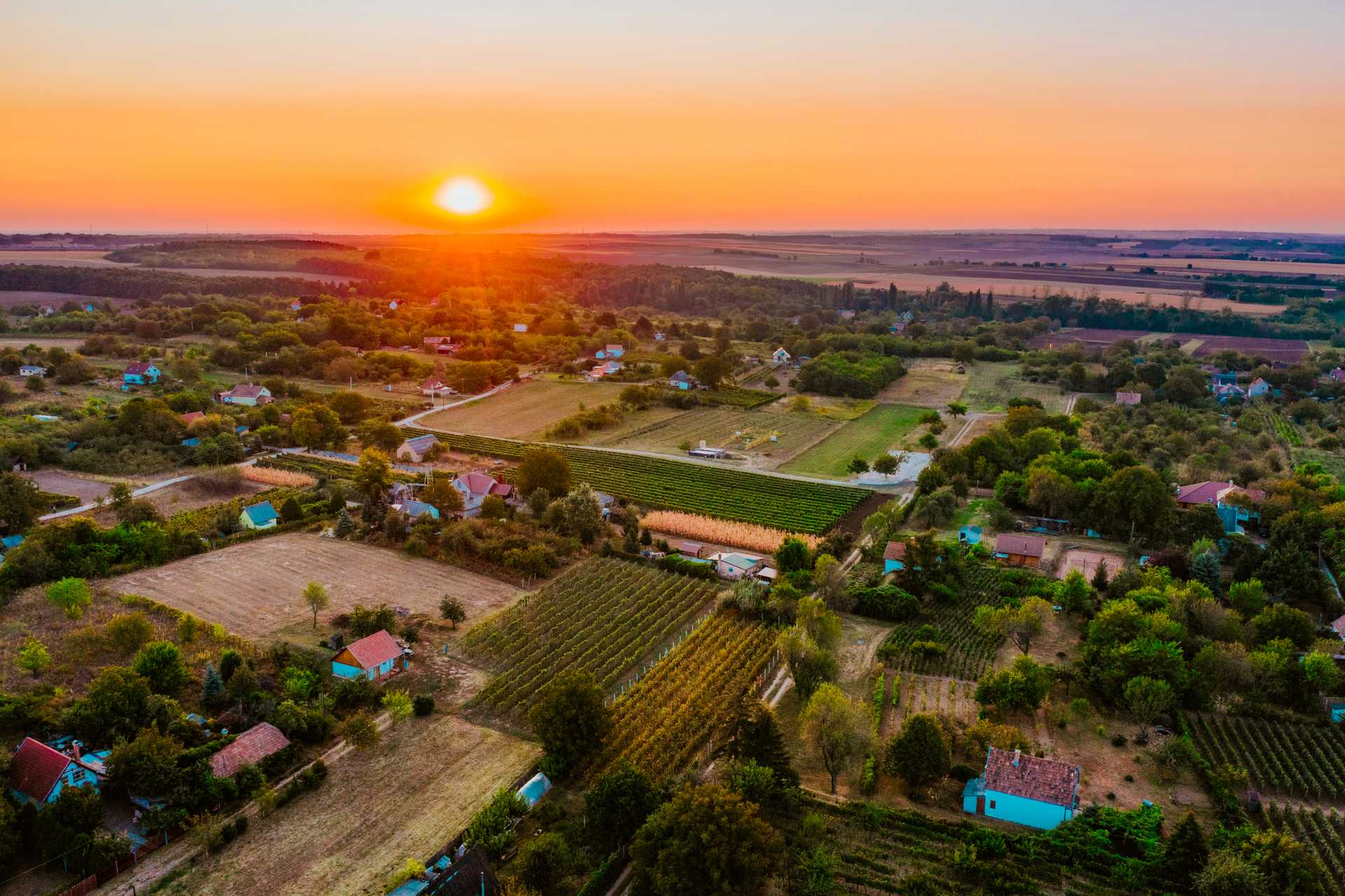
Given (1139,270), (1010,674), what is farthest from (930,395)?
(1139,270)

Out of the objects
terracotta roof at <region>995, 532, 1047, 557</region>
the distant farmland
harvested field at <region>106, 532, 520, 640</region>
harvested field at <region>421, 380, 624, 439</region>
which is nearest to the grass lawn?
the distant farmland

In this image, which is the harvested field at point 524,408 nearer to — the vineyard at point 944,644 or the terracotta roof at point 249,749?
the vineyard at point 944,644

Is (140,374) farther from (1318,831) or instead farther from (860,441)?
(1318,831)

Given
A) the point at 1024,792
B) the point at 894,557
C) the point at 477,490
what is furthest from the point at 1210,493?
the point at 477,490

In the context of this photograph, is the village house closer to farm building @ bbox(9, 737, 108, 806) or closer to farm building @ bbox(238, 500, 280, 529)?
farm building @ bbox(9, 737, 108, 806)

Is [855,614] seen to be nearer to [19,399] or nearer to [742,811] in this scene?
[742,811]
